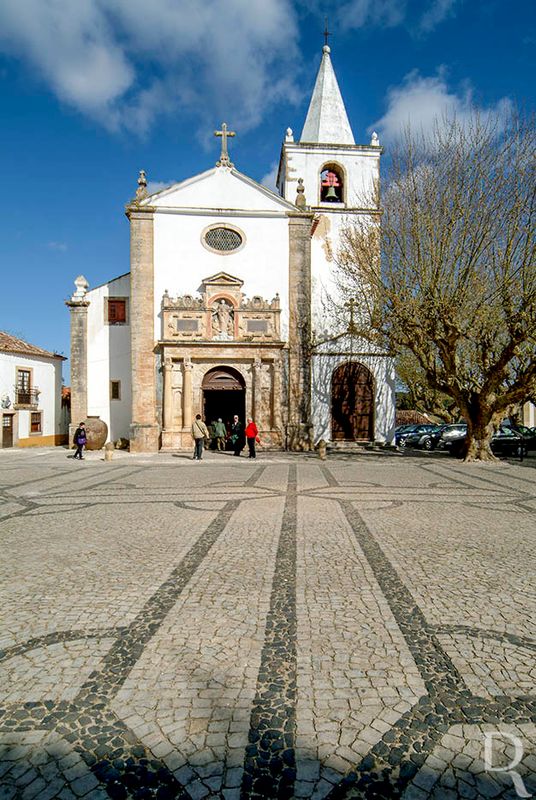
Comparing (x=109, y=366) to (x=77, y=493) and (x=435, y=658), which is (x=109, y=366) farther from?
(x=435, y=658)

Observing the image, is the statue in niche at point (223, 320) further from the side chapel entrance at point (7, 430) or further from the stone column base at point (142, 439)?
the side chapel entrance at point (7, 430)

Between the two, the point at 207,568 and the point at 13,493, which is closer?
the point at 207,568

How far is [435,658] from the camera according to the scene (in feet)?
10.9

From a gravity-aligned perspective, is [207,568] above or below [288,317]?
below

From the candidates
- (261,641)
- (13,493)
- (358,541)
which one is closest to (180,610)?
(261,641)

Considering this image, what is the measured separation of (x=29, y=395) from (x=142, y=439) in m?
10.4

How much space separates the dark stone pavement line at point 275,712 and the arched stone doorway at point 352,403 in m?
19.3

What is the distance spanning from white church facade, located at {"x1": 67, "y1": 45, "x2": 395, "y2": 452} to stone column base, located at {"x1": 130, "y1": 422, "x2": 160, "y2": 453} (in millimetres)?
48

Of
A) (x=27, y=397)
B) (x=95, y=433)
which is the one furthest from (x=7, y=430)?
(x=95, y=433)

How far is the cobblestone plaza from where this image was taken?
231 cm

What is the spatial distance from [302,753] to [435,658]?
133 cm

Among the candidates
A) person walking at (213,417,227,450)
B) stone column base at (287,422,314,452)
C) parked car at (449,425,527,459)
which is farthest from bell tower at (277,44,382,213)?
parked car at (449,425,527,459)

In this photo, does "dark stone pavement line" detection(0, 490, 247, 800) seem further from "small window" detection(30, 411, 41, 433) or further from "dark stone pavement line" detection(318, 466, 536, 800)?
"small window" detection(30, 411, 41, 433)

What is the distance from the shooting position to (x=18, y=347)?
28.2m
